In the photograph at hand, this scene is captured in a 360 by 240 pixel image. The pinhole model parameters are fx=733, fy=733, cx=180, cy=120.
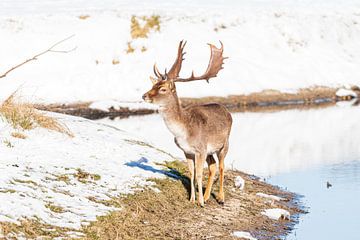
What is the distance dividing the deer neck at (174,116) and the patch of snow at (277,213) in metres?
2.41

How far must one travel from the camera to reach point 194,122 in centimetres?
1316

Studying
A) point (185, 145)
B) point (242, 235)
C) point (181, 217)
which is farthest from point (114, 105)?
point (242, 235)

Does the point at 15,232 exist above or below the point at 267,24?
above

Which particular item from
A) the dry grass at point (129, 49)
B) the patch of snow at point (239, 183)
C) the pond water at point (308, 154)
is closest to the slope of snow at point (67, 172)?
the patch of snow at point (239, 183)

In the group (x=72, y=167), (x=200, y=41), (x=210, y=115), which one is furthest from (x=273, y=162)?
(x=200, y=41)

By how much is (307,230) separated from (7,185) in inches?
218

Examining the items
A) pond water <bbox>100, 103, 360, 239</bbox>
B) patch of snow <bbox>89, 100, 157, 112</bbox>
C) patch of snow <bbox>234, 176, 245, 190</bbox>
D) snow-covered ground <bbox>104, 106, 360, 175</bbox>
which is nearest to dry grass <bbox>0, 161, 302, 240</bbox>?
patch of snow <bbox>234, 176, 245, 190</bbox>

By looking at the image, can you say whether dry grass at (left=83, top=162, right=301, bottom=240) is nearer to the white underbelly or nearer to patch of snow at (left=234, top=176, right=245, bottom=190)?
patch of snow at (left=234, top=176, right=245, bottom=190)

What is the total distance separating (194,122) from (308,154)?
33.9 feet

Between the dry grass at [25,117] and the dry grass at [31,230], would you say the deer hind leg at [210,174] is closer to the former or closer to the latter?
the dry grass at [25,117]

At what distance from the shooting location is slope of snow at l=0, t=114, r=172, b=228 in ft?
34.3

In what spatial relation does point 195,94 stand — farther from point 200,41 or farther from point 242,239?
point 242,239

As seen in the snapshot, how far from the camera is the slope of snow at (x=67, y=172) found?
10469mm

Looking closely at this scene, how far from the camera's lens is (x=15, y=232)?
930cm
